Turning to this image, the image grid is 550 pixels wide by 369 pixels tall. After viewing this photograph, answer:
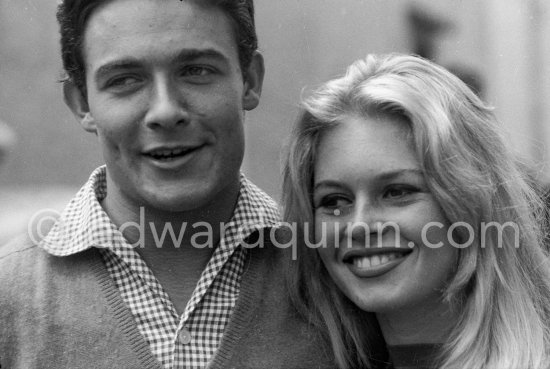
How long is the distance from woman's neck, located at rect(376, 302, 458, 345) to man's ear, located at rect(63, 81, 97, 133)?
943mm

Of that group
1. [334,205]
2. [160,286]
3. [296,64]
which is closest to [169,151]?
[160,286]

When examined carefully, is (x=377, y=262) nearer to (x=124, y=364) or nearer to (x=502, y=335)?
(x=502, y=335)

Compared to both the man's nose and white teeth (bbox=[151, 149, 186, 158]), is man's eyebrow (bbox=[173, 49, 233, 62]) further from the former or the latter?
white teeth (bbox=[151, 149, 186, 158])

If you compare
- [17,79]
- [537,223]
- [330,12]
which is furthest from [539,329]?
[17,79]

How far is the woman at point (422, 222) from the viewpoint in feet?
6.35

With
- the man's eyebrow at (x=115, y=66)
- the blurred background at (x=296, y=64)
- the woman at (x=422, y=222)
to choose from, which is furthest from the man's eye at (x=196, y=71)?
the blurred background at (x=296, y=64)

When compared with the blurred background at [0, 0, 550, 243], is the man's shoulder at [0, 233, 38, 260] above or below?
below

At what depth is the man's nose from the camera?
1931 mm

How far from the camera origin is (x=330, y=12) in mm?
3127

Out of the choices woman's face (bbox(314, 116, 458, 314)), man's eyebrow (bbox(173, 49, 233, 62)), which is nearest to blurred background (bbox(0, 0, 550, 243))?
man's eyebrow (bbox(173, 49, 233, 62))

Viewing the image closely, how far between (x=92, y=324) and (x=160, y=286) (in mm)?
191

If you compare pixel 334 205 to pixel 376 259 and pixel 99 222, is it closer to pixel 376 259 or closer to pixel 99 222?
pixel 376 259

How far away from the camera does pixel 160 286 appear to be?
203 centimetres

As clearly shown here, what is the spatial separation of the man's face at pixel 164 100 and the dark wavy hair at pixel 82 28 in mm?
31
